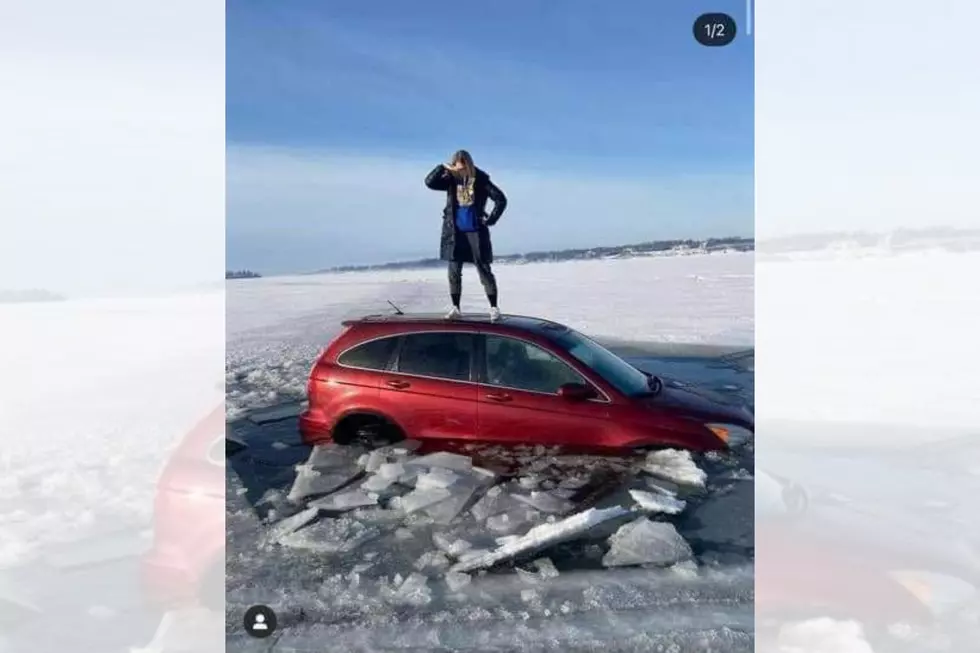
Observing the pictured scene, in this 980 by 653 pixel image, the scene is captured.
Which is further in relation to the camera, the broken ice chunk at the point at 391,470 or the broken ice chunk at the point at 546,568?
the broken ice chunk at the point at 391,470

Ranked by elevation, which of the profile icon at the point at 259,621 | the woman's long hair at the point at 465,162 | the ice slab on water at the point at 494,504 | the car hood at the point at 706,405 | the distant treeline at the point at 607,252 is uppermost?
the woman's long hair at the point at 465,162

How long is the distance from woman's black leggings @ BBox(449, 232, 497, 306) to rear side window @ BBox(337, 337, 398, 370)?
23 cm

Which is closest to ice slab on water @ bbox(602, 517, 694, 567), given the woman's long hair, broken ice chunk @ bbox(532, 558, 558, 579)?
broken ice chunk @ bbox(532, 558, 558, 579)

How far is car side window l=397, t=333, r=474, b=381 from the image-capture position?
194 centimetres

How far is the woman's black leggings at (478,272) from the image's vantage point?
1.98 metres

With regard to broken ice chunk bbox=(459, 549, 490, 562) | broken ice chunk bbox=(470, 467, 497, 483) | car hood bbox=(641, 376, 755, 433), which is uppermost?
car hood bbox=(641, 376, 755, 433)

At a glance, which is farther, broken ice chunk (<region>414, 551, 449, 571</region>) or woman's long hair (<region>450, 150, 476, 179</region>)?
woman's long hair (<region>450, 150, 476, 179</region>)

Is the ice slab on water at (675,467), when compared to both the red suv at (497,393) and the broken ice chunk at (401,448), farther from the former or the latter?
the broken ice chunk at (401,448)

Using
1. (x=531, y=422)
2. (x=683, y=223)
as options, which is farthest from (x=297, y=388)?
(x=683, y=223)

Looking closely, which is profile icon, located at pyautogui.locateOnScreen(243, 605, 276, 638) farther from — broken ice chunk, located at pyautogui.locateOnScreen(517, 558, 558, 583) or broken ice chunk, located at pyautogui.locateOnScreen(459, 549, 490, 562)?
broken ice chunk, located at pyautogui.locateOnScreen(517, 558, 558, 583)

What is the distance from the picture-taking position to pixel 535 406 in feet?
6.24

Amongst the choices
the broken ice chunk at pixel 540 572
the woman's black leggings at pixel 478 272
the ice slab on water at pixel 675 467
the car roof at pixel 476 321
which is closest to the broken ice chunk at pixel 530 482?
the broken ice chunk at pixel 540 572

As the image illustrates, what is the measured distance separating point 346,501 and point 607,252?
108cm
